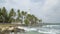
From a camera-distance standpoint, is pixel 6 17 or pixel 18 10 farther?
pixel 18 10

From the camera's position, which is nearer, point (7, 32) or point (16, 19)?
point (7, 32)

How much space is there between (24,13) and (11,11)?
9666 millimetres

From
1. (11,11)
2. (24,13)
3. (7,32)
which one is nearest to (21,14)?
(24,13)

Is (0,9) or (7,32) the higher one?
(0,9)

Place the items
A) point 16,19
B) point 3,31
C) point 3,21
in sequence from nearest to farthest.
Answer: point 3,31 < point 3,21 < point 16,19

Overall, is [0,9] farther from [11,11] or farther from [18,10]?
[18,10]

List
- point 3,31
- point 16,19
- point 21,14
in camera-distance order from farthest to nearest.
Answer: point 21,14 < point 16,19 < point 3,31

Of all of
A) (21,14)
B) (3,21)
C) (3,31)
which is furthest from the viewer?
(21,14)

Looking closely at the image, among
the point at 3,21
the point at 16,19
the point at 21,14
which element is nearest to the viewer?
the point at 3,21

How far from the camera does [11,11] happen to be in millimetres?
58094

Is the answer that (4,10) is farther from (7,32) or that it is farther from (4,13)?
(7,32)

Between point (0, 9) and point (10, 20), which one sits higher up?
point (0, 9)

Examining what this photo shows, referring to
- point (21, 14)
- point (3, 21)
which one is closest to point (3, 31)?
Result: point (3, 21)

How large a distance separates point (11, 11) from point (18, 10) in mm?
5830
